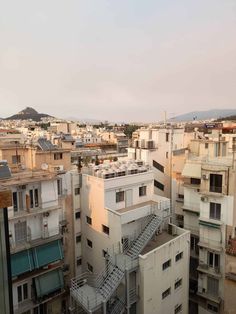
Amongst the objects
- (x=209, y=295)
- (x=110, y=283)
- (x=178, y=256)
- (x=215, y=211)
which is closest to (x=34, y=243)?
(x=110, y=283)

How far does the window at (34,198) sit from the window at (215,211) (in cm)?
1377

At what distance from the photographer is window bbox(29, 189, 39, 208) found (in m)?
20.3

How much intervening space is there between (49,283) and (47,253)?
224 centimetres

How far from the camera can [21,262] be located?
19.1 meters

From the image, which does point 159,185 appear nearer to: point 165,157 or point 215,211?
point 165,157

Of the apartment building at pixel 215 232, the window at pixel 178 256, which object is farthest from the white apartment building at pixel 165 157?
the window at pixel 178 256

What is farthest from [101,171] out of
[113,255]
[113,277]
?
[113,277]

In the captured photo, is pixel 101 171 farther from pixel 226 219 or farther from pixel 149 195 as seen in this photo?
pixel 226 219

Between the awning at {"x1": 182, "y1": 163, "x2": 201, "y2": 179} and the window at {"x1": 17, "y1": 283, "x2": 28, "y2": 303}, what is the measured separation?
16.2 meters

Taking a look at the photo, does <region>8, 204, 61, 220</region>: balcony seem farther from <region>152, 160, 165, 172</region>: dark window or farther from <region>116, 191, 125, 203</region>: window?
<region>152, 160, 165, 172</region>: dark window

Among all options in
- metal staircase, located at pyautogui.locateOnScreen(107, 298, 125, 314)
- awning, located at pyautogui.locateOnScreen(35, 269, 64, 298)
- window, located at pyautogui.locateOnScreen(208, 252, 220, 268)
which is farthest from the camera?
window, located at pyautogui.locateOnScreen(208, 252, 220, 268)

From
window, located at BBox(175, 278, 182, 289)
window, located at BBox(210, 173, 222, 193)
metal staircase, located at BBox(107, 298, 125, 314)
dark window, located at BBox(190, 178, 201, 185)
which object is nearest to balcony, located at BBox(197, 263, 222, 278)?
window, located at BBox(175, 278, 182, 289)

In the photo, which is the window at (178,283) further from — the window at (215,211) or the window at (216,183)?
the window at (216,183)

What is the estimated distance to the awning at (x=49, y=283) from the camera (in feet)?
65.9
